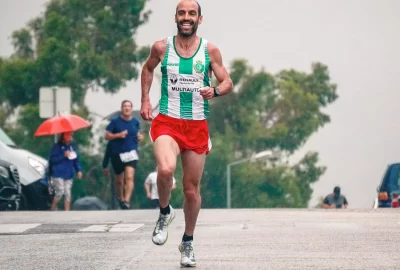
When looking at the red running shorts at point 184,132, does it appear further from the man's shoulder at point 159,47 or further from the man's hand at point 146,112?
the man's shoulder at point 159,47

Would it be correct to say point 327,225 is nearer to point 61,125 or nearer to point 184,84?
point 184,84

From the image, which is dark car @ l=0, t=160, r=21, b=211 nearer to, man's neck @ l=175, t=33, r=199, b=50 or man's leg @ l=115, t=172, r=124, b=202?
man's leg @ l=115, t=172, r=124, b=202

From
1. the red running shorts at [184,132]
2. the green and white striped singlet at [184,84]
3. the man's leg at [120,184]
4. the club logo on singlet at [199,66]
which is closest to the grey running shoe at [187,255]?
the red running shorts at [184,132]

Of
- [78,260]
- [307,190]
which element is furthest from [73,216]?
[307,190]

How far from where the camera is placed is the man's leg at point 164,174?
39.9ft

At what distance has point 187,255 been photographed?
1230 centimetres

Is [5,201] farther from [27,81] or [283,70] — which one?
[283,70]

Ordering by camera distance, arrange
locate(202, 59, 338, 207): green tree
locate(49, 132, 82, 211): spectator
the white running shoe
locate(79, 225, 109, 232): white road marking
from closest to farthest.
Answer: the white running shoe < locate(79, 225, 109, 232): white road marking < locate(49, 132, 82, 211): spectator < locate(202, 59, 338, 207): green tree

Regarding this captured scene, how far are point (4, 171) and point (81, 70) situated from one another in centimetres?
4264

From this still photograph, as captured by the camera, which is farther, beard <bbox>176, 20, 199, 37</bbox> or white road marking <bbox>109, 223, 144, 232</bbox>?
white road marking <bbox>109, 223, 144, 232</bbox>

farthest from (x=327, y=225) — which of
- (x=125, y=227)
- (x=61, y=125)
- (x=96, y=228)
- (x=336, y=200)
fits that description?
(x=336, y=200)

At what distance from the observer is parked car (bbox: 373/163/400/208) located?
1128 inches

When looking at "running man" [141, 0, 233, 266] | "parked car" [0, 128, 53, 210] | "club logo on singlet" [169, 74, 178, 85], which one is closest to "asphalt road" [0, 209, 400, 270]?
"running man" [141, 0, 233, 266]

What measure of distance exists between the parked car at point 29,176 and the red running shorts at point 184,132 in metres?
14.0
